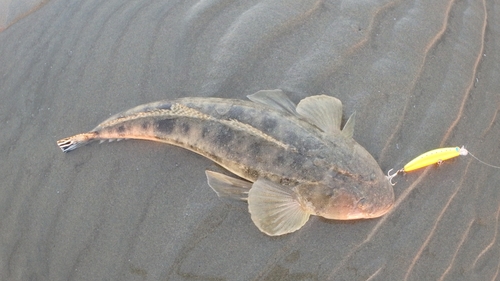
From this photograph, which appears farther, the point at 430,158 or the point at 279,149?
the point at 430,158

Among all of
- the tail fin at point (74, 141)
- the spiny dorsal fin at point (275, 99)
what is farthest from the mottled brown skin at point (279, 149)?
the tail fin at point (74, 141)

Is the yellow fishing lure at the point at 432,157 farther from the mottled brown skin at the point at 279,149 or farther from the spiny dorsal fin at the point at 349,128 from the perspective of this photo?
the spiny dorsal fin at the point at 349,128

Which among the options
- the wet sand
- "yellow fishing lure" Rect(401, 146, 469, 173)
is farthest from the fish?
"yellow fishing lure" Rect(401, 146, 469, 173)

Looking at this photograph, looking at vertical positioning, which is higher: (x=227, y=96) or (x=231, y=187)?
(x=227, y=96)

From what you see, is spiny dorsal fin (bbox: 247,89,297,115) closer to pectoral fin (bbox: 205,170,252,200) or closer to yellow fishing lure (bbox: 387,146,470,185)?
pectoral fin (bbox: 205,170,252,200)

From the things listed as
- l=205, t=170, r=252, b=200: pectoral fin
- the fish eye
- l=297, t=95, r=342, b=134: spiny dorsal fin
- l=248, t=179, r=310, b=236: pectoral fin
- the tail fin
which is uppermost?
the tail fin

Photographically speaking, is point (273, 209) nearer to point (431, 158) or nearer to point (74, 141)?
point (431, 158)

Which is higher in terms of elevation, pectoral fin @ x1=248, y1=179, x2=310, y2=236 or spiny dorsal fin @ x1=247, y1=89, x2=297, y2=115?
spiny dorsal fin @ x1=247, y1=89, x2=297, y2=115

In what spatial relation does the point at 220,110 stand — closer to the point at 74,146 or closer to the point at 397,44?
the point at 74,146

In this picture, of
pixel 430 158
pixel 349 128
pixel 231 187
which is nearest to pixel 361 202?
pixel 349 128
